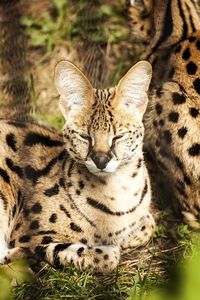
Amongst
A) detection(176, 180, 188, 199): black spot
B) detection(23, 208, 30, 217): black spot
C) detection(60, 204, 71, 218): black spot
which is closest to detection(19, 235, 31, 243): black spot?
detection(23, 208, 30, 217): black spot

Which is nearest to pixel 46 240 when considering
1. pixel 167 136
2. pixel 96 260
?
pixel 96 260

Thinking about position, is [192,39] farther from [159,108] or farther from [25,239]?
[25,239]

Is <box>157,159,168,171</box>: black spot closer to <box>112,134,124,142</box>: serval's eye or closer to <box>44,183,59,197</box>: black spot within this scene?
<box>44,183,59,197</box>: black spot

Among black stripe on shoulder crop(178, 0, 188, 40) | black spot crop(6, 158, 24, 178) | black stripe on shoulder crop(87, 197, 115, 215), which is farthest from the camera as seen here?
black stripe on shoulder crop(178, 0, 188, 40)

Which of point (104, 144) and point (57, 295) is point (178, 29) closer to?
point (104, 144)

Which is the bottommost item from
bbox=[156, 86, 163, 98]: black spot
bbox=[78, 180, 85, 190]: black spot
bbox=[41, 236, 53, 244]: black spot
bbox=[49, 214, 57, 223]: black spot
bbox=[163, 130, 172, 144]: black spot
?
bbox=[41, 236, 53, 244]: black spot

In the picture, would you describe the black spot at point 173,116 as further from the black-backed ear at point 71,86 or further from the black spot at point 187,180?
the black-backed ear at point 71,86
